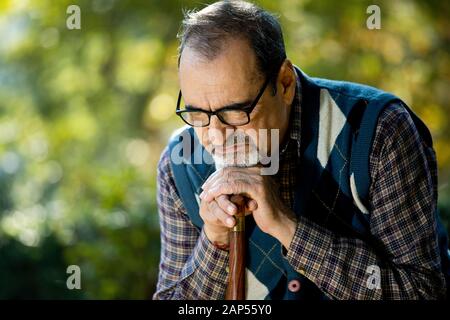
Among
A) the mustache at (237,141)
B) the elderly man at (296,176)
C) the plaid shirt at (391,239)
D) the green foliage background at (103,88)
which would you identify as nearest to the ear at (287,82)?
the elderly man at (296,176)

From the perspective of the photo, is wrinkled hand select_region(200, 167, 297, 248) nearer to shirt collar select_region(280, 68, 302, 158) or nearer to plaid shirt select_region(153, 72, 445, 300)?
plaid shirt select_region(153, 72, 445, 300)

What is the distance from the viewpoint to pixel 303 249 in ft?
7.58

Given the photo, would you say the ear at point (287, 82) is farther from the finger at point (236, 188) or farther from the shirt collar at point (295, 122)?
the finger at point (236, 188)

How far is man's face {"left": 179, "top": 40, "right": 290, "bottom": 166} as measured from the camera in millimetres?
2332

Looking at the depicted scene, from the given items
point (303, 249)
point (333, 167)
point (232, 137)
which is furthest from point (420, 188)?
point (232, 137)

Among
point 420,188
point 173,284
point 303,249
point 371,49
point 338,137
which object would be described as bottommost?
point 173,284

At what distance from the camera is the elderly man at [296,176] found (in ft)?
7.61

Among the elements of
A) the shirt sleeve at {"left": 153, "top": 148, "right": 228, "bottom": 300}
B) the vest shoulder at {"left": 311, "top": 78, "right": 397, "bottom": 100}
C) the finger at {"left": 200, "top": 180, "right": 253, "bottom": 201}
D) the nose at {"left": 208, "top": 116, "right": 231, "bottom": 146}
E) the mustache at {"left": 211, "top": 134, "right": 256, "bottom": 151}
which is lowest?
the shirt sleeve at {"left": 153, "top": 148, "right": 228, "bottom": 300}

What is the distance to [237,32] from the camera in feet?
7.81

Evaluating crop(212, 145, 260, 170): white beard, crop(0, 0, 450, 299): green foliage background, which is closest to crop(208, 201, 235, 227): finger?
crop(212, 145, 260, 170): white beard

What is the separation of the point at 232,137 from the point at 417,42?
500 centimetres

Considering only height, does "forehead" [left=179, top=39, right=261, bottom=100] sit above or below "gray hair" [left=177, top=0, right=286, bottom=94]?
below

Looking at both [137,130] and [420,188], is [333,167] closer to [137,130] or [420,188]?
[420,188]
